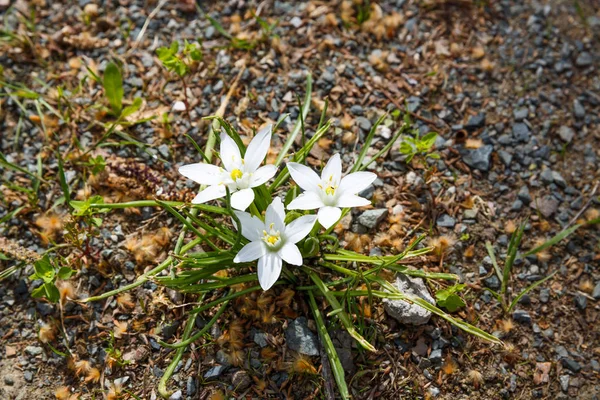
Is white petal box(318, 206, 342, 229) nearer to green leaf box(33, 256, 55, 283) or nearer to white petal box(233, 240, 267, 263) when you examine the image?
white petal box(233, 240, 267, 263)

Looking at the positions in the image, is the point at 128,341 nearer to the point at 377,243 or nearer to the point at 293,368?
the point at 293,368

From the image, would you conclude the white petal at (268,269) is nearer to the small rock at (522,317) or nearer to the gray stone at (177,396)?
the gray stone at (177,396)

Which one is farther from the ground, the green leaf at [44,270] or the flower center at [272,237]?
the flower center at [272,237]

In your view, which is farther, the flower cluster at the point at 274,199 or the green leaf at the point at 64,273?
the green leaf at the point at 64,273

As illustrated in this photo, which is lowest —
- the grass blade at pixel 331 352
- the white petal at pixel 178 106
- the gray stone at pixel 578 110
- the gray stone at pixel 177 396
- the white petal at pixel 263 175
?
the gray stone at pixel 177 396

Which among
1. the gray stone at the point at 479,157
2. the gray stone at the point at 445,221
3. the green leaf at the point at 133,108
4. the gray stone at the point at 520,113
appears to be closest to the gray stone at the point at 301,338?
the gray stone at the point at 445,221

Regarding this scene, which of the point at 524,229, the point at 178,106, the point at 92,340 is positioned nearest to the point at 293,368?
the point at 92,340

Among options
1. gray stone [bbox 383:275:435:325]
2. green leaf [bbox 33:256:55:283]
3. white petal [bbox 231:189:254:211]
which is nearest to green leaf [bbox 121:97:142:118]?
green leaf [bbox 33:256:55:283]
